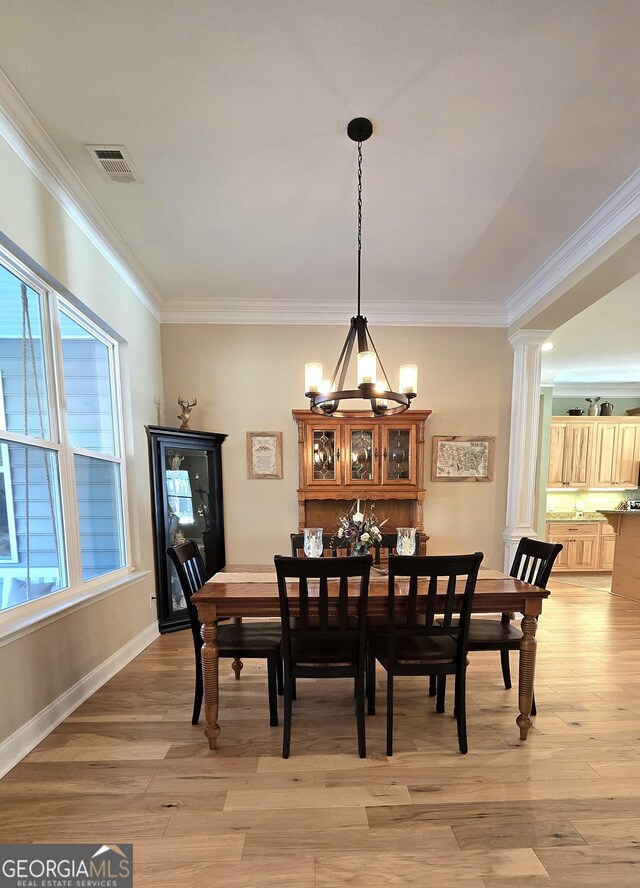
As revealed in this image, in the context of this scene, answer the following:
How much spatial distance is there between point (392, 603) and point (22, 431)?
211 centimetres

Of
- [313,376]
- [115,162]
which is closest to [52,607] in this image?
[313,376]

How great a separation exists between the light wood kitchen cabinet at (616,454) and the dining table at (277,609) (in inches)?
201

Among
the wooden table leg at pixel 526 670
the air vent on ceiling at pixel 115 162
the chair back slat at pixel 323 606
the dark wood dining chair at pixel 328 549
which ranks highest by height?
the air vent on ceiling at pixel 115 162

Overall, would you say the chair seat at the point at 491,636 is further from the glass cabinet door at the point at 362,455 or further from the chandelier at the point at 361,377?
the glass cabinet door at the point at 362,455

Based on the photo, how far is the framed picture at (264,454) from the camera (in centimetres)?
374

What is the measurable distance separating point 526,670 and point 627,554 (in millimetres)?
3371

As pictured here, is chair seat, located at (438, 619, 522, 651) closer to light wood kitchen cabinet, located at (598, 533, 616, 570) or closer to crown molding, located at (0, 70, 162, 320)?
crown molding, located at (0, 70, 162, 320)

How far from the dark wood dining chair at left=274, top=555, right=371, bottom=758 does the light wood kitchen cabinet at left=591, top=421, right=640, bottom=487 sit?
578cm

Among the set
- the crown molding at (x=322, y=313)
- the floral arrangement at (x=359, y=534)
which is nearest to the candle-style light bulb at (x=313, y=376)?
the floral arrangement at (x=359, y=534)

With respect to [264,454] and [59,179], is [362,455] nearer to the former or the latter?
[264,454]

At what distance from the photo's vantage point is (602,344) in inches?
178

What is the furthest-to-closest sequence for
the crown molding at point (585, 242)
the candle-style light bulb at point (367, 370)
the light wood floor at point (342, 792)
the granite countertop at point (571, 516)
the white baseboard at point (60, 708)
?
the granite countertop at point (571, 516), the crown molding at point (585, 242), the candle-style light bulb at point (367, 370), the white baseboard at point (60, 708), the light wood floor at point (342, 792)

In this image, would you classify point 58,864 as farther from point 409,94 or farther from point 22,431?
point 409,94

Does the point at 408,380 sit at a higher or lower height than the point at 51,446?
higher
